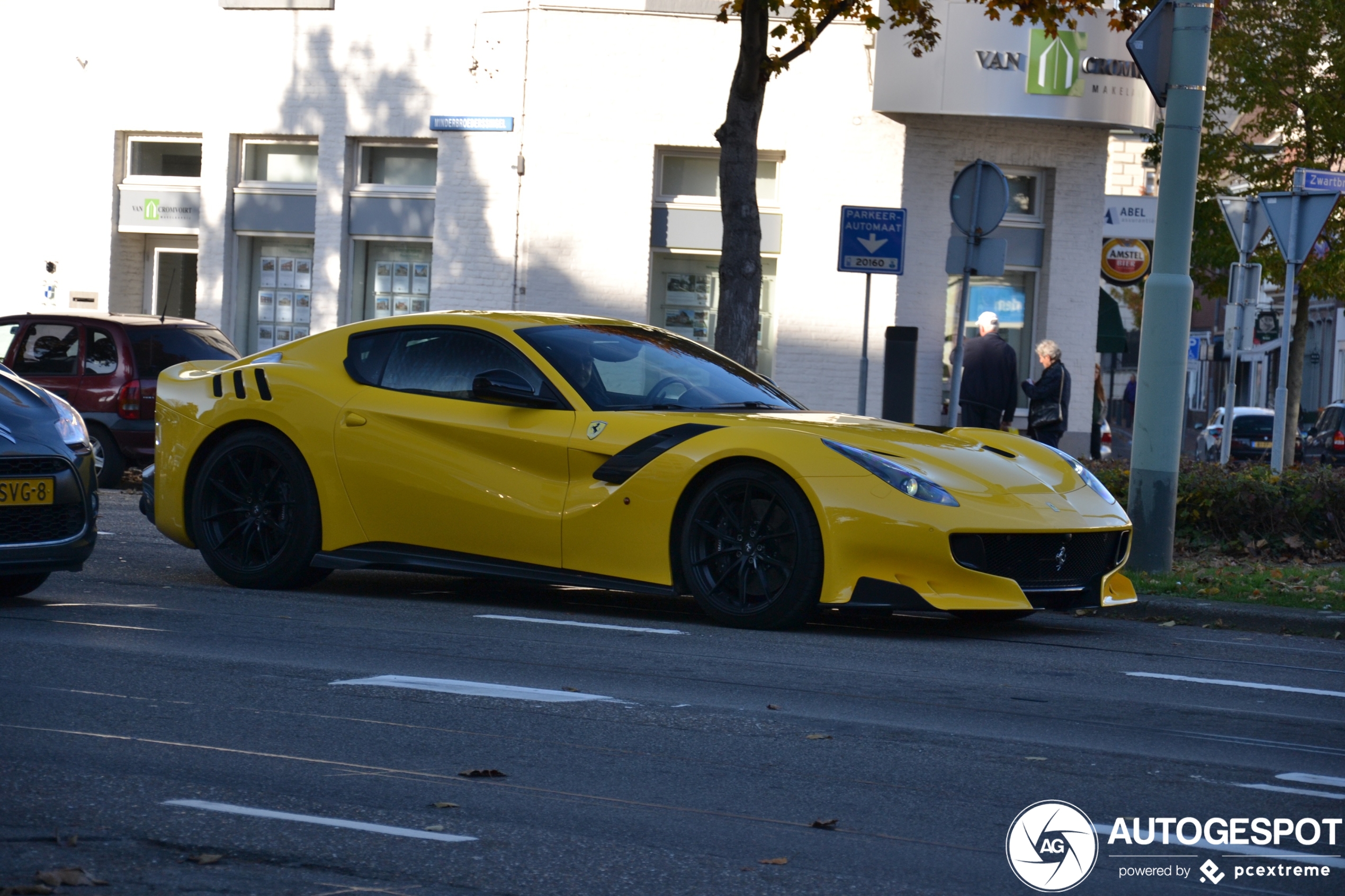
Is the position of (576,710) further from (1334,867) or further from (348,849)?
(1334,867)

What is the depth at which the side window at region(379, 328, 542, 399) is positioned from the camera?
8.89m

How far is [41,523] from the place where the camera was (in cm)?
812

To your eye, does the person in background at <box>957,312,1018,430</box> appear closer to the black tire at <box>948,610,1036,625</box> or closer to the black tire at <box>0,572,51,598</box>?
the black tire at <box>948,610,1036,625</box>

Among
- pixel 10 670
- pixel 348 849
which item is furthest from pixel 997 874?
pixel 10 670

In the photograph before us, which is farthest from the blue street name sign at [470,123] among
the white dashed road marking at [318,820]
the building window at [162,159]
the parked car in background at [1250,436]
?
the white dashed road marking at [318,820]

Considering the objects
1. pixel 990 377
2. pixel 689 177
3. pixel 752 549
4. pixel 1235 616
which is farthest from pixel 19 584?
pixel 689 177

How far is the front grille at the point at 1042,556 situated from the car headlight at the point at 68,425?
4079 mm

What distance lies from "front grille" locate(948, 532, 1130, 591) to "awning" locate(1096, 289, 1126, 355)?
18.2m

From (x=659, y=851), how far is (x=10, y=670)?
3.30 m

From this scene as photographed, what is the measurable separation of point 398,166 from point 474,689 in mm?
17944

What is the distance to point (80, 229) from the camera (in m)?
24.7

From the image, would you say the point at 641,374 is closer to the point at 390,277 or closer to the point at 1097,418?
the point at 390,277

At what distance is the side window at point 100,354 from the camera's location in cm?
1652

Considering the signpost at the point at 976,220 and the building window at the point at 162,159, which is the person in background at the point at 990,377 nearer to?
the signpost at the point at 976,220
